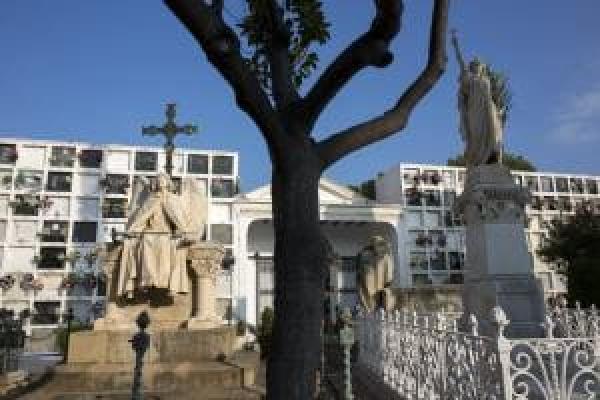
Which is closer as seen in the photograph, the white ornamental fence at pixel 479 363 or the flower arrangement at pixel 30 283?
the white ornamental fence at pixel 479 363

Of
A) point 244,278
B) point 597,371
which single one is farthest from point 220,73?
point 244,278

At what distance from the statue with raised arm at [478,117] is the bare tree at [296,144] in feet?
19.5

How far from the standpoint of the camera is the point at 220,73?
3.37 meters

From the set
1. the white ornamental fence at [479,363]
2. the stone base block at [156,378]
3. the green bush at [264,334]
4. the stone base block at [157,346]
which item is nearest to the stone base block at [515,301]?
the white ornamental fence at [479,363]

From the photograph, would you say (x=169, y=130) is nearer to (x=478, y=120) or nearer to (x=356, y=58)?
(x=478, y=120)

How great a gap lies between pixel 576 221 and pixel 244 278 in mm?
16705

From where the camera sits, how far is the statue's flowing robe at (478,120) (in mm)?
9148

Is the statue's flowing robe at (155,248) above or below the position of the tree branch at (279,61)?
below

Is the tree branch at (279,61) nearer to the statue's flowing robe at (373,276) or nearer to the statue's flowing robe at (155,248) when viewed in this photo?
the statue's flowing robe at (155,248)

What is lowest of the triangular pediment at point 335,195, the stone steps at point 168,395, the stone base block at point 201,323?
the stone steps at point 168,395

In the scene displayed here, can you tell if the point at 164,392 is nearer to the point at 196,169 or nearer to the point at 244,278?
the point at 244,278

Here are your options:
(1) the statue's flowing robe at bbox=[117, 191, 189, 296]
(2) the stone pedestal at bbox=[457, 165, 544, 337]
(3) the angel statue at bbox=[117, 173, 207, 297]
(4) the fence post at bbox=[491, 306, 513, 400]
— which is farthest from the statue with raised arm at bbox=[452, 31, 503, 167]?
(4) the fence post at bbox=[491, 306, 513, 400]

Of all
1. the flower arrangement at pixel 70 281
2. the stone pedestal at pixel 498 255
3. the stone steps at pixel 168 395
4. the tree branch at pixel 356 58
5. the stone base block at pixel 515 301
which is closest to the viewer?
the tree branch at pixel 356 58

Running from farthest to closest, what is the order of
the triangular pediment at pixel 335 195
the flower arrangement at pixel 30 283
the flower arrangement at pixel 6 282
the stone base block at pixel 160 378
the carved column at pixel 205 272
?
the triangular pediment at pixel 335 195, the flower arrangement at pixel 30 283, the flower arrangement at pixel 6 282, the carved column at pixel 205 272, the stone base block at pixel 160 378
